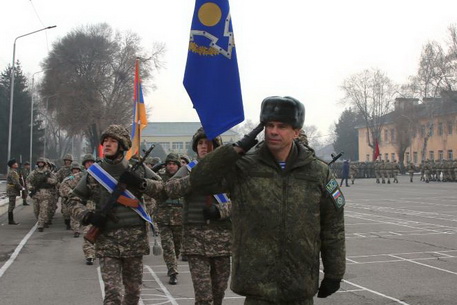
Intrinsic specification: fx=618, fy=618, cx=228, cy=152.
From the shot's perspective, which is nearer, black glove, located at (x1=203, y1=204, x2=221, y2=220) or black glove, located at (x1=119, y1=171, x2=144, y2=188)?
black glove, located at (x1=119, y1=171, x2=144, y2=188)

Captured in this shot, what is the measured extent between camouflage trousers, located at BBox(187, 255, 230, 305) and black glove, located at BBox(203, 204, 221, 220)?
48cm

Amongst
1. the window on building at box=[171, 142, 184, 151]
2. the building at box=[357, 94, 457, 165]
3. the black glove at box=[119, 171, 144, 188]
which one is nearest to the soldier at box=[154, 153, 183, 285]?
the black glove at box=[119, 171, 144, 188]

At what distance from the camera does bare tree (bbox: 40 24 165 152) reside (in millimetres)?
50562

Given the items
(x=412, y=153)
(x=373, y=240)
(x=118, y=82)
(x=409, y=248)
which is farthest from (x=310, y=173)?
(x=412, y=153)

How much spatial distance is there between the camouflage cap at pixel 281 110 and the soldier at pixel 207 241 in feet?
7.18

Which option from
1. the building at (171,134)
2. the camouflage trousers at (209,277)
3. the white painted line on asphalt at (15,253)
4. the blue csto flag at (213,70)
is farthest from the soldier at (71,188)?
the building at (171,134)

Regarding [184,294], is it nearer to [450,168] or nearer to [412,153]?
[450,168]

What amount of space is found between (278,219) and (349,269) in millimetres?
6371

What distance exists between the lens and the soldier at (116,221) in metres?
5.55

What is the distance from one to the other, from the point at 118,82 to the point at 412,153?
4748cm

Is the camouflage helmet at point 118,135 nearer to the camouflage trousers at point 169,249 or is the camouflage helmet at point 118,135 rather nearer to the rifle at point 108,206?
the rifle at point 108,206

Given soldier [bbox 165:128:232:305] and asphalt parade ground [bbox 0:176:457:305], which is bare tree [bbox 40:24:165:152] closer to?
asphalt parade ground [bbox 0:176:457:305]

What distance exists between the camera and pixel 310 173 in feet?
11.8

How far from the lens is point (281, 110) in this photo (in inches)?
137
